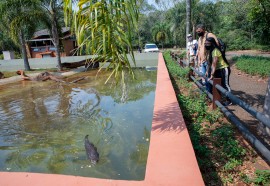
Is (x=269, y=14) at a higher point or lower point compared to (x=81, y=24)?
higher

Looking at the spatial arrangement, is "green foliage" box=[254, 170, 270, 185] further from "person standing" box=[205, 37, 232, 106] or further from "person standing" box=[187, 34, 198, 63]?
"person standing" box=[187, 34, 198, 63]

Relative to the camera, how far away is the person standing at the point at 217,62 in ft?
16.1

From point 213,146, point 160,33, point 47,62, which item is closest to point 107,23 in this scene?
point 213,146

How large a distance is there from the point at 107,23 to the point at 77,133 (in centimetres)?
346

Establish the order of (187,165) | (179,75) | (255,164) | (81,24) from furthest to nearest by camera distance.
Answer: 1. (179,75)
2. (255,164)
3. (187,165)
4. (81,24)

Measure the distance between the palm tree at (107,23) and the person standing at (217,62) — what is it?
3159 mm

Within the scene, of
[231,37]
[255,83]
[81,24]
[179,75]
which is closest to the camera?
[81,24]

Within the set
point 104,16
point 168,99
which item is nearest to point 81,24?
point 104,16

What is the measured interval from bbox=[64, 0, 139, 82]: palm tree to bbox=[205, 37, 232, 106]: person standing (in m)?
3.16

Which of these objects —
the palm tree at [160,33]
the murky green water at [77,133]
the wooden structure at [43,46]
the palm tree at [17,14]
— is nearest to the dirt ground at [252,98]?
the murky green water at [77,133]

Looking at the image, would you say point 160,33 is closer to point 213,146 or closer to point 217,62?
point 217,62

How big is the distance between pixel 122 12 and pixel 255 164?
2.39m

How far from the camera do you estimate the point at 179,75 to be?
8773mm

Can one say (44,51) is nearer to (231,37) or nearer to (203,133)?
(231,37)
